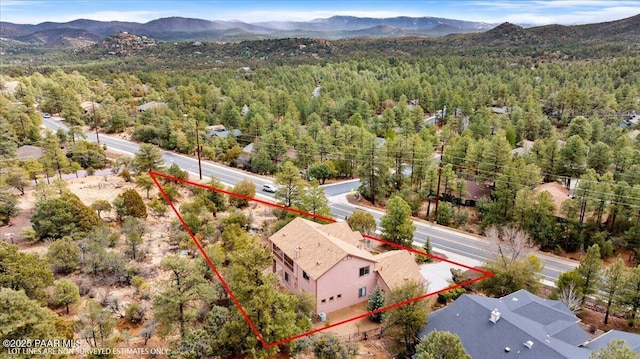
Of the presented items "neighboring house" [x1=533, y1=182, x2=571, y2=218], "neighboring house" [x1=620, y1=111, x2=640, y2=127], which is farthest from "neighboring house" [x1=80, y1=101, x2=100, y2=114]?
"neighboring house" [x1=620, y1=111, x2=640, y2=127]

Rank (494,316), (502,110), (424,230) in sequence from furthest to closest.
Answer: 1. (502,110)
2. (424,230)
3. (494,316)

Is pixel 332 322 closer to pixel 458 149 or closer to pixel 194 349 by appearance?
pixel 194 349

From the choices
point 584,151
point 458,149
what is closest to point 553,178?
point 584,151

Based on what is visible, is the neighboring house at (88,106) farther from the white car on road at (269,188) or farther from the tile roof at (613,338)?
the tile roof at (613,338)

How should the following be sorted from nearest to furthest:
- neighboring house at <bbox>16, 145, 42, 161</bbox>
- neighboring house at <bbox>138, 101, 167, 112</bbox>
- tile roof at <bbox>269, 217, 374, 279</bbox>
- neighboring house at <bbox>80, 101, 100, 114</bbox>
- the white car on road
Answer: tile roof at <bbox>269, 217, 374, 279</bbox>
the white car on road
neighboring house at <bbox>16, 145, 42, 161</bbox>
neighboring house at <bbox>138, 101, 167, 112</bbox>
neighboring house at <bbox>80, 101, 100, 114</bbox>

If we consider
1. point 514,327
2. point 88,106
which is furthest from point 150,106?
point 514,327

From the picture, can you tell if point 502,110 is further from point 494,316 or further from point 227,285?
point 227,285

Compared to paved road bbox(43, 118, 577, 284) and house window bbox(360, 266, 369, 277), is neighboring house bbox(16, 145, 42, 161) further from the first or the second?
house window bbox(360, 266, 369, 277)
